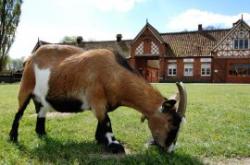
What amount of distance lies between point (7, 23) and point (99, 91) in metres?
61.1

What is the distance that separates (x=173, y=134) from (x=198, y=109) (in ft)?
24.5

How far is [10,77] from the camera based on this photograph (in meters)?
58.6

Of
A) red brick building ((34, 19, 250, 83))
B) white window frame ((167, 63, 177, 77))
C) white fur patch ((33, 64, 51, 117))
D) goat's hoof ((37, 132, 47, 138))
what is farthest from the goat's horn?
white window frame ((167, 63, 177, 77))

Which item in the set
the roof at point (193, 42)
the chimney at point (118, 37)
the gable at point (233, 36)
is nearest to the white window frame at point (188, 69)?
the roof at point (193, 42)

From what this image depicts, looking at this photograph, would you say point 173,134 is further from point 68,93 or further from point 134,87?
point 68,93

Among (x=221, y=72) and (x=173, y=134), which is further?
(x=221, y=72)

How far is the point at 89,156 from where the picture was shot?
587 cm

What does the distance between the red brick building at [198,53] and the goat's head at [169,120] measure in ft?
169

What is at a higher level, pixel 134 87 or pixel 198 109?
pixel 134 87

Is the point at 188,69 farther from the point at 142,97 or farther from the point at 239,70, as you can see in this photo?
the point at 142,97

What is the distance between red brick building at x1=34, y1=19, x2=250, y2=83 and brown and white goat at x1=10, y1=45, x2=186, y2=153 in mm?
53233

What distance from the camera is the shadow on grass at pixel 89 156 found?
5.49m

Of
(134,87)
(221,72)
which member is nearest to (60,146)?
(134,87)

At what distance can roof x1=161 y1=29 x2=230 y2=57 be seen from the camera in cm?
6056
